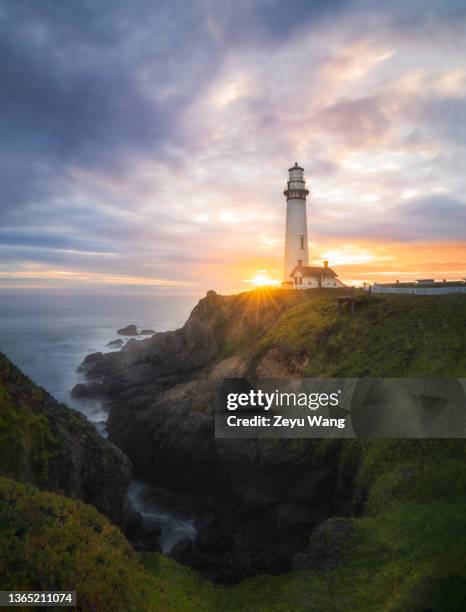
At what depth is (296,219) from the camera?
58.8m

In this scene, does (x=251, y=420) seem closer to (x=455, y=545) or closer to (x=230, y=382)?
(x=230, y=382)

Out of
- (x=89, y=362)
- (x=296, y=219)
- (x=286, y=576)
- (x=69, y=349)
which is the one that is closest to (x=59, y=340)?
(x=69, y=349)

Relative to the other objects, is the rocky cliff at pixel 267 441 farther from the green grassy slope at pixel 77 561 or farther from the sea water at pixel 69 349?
the green grassy slope at pixel 77 561

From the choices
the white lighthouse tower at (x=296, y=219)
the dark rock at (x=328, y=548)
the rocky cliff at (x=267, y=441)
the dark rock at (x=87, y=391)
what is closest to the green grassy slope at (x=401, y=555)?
the dark rock at (x=328, y=548)

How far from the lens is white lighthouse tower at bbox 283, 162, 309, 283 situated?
58938 mm

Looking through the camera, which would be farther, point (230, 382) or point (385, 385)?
point (230, 382)

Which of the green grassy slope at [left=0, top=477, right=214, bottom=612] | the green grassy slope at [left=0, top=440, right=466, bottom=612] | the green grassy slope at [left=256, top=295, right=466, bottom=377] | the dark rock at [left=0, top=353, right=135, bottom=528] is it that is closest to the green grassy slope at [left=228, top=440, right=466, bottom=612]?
the green grassy slope at [left=0, top=440, right=466, bottom=612]

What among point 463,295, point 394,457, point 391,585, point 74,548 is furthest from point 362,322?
point 74,548

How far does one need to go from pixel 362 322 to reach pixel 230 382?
42.8ft

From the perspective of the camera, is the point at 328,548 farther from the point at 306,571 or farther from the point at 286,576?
the point at 286,576

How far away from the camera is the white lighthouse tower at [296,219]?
58.9 metres

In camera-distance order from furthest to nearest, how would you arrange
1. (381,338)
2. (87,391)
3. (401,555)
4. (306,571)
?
(87,391)
(381,338)
(306,571)
(401,555)

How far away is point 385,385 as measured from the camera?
26.5 meters

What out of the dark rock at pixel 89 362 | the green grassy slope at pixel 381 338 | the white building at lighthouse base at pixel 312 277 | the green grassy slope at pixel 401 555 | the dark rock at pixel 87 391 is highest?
the white building at lighthouse base at pixel 312 277
